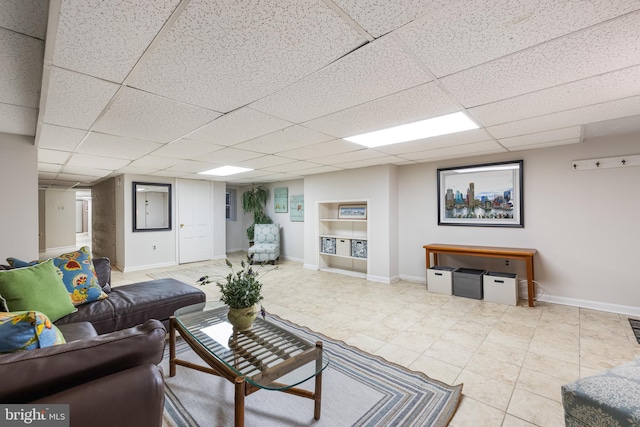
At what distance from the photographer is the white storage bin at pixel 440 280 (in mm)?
4262

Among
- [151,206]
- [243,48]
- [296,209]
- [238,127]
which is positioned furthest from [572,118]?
[151,206]

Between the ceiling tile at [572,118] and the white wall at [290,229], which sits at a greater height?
the ceiling tile at [572,118]

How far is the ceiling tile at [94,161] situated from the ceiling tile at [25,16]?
3.31m

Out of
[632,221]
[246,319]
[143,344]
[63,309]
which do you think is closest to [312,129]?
[246,319]

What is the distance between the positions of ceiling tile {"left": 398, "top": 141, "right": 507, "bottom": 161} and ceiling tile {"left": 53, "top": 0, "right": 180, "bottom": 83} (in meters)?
3.49

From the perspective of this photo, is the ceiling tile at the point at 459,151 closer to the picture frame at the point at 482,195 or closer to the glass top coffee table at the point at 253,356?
the picture frame at the point at 482,195

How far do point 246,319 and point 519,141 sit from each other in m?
3.68

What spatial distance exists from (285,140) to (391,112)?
Result: 4.35ft

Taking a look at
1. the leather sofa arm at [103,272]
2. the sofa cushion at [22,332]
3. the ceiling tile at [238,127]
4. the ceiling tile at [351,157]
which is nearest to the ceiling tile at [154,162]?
the ceiling tile at [238,127]

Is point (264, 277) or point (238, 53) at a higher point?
point (238, 53)

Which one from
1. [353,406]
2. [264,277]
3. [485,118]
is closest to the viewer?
[353,406]

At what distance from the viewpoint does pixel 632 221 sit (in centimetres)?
337

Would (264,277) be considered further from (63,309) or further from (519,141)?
(519,141)

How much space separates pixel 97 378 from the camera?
98cm
